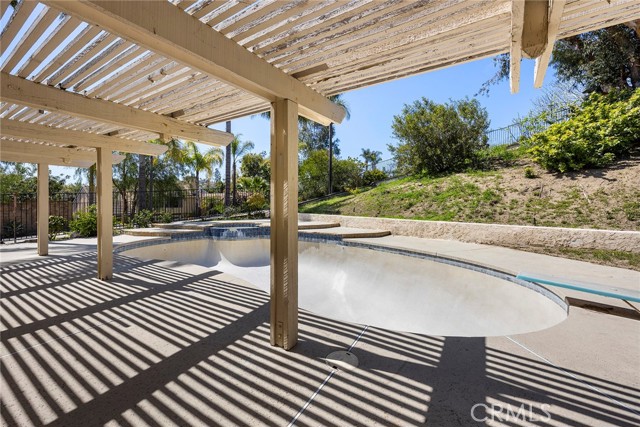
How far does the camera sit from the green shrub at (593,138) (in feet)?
25.0

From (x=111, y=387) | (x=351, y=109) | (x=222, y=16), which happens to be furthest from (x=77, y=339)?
(x=351, y=109)

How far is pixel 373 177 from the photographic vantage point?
17688 mm

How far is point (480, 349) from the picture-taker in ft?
8.21

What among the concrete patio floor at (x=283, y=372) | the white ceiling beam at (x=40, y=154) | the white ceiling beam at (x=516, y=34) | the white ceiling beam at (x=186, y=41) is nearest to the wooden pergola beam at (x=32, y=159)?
the white ceiling beam at (x=40, y=154)

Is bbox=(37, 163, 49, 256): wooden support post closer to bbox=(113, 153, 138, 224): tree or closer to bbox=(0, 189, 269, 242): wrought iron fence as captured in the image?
bbox=(0, 189, 269, 242): wrought iron fence

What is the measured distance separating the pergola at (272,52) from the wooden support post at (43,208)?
356cm

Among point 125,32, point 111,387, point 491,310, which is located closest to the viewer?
point 125,32

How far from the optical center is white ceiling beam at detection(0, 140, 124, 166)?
210 inches

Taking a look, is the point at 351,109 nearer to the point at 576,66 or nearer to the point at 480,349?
the point at 576,66

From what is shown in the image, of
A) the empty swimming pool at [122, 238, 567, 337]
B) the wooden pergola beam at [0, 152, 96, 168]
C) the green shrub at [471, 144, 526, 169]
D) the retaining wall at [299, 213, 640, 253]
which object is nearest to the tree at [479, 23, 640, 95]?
the green shrub at [471, 144, 526, 169]

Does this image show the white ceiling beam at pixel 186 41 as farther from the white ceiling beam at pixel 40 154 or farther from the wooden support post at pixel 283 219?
the white ceiling beam at pixel 40 154

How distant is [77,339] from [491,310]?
5.32m

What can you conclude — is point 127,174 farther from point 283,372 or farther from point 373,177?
point 283,372

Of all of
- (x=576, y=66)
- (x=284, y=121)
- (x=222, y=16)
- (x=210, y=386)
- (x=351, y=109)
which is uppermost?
(x=351, y=109)
